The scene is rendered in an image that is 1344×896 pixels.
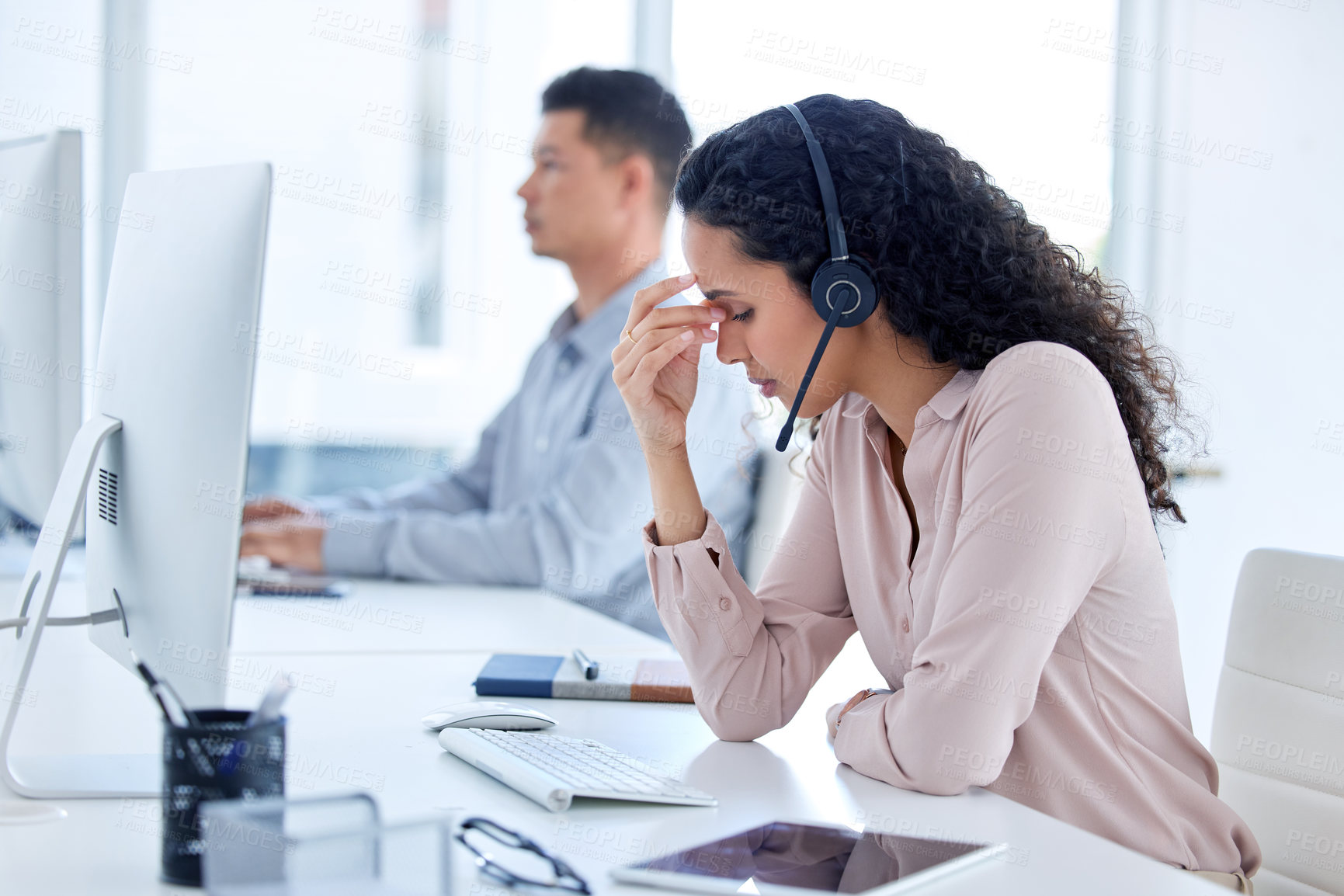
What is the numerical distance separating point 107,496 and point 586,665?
572mm

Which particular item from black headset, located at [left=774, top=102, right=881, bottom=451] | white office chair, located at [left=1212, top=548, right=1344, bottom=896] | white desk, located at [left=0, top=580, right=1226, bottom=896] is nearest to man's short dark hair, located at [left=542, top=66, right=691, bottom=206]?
white desk, located at [left=0, top=580, right=1226, bottom=896]

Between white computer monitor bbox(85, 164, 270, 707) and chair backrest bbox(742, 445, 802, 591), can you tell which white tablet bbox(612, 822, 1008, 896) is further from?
chair backrest bbox(742, 445, 802, 591)

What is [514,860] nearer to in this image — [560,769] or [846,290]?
[560,769]

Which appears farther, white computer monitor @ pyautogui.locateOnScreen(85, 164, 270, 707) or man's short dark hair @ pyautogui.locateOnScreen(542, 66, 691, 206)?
man's short dark hair @ pyautogui.locateOnScreen(542, 66, 691, 206)

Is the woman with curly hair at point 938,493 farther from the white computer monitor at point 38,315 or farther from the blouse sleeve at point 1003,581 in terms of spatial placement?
the white computer monitor at point 38,315

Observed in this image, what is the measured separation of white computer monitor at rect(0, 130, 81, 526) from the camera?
3.80 ft

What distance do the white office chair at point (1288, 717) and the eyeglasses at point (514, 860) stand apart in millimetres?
792

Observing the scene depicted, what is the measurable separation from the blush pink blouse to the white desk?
61 millimetres

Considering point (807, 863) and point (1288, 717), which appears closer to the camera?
point (807, 863)

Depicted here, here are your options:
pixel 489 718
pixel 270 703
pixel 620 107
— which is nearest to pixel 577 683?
pixel 489 718

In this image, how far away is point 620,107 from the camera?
2.56 meters

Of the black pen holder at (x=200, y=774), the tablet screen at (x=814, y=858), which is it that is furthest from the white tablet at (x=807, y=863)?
the black pen holder at (x=200, y=774)

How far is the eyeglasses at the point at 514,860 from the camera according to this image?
Result: 68cm

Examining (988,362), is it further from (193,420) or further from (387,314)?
(387,314)
